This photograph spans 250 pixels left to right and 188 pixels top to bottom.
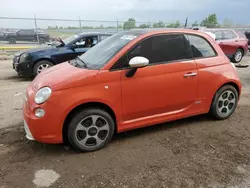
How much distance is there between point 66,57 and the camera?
8.33 meters

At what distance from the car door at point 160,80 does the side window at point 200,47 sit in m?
0.16

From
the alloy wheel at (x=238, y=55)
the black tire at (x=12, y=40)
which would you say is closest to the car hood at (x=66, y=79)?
the alloy wheel at (x=238, y=55)

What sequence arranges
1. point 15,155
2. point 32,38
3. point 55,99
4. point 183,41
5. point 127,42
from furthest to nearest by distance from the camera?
point 32,38 < point 183,41 < point 127,42 < point 15,155 < point 55,99

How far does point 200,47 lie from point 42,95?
265 cm

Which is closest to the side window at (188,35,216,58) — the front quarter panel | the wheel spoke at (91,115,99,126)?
the front quarter panel

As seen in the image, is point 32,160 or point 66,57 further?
point 66,57

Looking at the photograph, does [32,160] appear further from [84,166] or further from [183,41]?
[183,41]

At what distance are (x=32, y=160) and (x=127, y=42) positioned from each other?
2.14 metres

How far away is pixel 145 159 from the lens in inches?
135

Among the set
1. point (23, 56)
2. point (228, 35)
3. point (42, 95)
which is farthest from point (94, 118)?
point (228, 35)

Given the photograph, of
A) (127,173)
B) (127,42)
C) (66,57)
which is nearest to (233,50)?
(66,57)

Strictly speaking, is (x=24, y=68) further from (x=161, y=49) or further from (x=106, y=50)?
(x=161, y=49)

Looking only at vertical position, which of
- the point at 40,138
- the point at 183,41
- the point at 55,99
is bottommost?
the point at 40,138

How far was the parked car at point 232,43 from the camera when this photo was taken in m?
11.9
